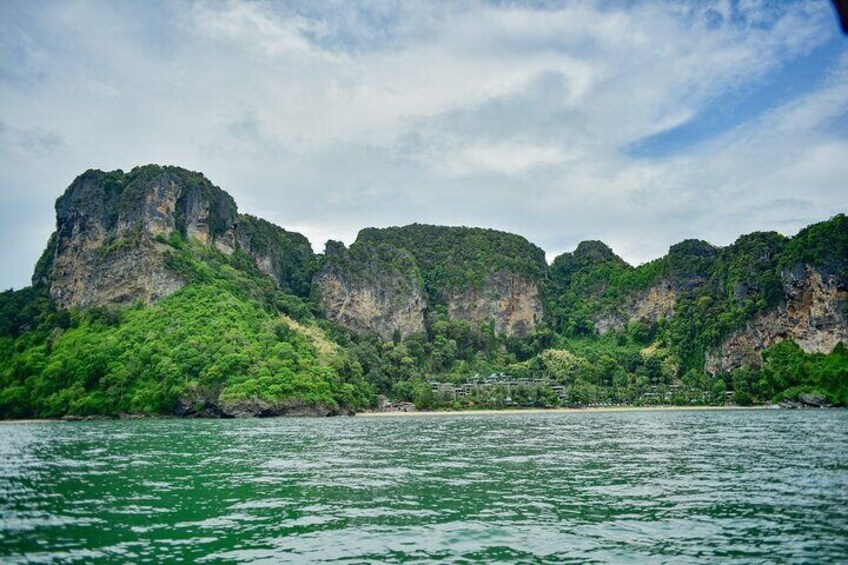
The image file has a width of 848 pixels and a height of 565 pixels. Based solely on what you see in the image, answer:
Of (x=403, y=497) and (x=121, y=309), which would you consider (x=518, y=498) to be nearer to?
(x=403, y=497)

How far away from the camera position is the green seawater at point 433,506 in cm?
1507

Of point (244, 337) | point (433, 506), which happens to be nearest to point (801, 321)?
point (244, 337)

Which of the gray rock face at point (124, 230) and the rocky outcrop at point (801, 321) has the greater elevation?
the gray rock face at point (124, 230)

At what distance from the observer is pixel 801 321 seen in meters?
150

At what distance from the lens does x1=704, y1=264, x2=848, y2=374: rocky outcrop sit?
468ft

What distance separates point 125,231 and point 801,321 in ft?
560

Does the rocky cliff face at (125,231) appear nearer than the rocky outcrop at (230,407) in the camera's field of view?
No

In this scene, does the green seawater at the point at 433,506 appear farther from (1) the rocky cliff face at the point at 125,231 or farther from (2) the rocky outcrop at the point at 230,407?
(1) the rocky cliff face at the point at 125,231

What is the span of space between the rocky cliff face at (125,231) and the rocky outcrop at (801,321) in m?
145

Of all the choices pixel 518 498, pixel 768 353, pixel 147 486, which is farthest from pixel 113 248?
pixel 768 353

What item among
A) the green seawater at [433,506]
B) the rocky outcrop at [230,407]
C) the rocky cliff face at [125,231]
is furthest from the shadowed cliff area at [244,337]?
the green seawater at [433,506]

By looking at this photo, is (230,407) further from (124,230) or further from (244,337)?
(124,230)

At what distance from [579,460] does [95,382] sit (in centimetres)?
10075

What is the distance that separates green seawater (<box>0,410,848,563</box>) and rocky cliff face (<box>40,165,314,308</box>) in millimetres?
111653
